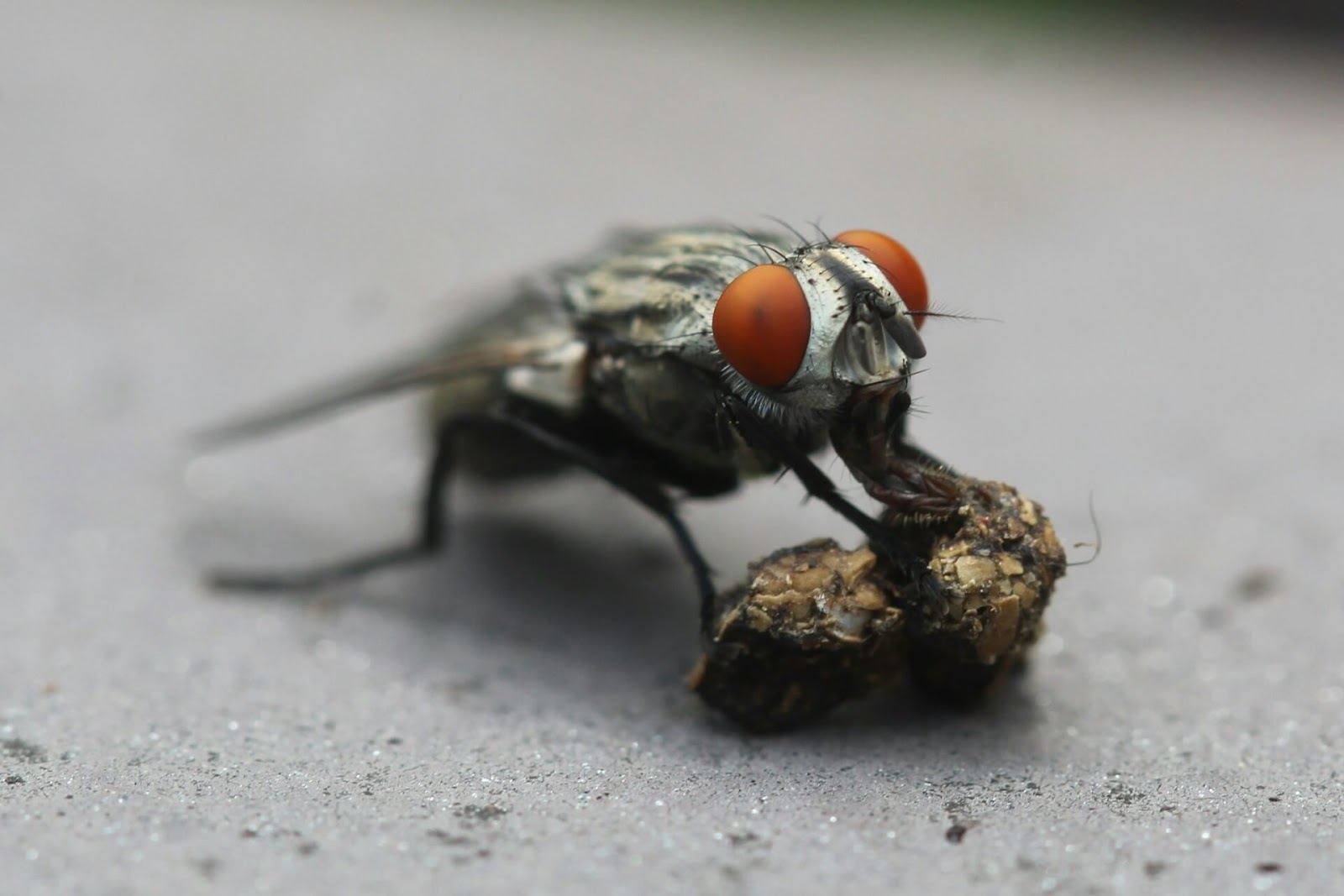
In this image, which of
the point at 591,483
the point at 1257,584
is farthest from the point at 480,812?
the point at 1257,584

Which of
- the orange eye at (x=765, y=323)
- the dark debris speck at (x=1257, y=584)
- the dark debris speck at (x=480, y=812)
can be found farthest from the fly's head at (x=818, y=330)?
the dark debris speck at (x=1257, y=584)

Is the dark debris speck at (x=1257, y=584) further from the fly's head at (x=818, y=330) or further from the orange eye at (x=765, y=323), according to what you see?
the orange eye at (x=765, y=323)

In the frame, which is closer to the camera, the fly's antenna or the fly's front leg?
the fly's front leg

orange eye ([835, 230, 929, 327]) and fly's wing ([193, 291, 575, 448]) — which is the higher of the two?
orange eye ([835, 230, 929, 327])

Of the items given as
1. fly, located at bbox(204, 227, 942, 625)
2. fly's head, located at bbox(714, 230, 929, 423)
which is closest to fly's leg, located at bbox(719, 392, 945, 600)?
fly, located at bbox(204, 227, 942, 625)

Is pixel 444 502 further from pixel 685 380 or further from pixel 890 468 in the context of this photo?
pixel 890 468

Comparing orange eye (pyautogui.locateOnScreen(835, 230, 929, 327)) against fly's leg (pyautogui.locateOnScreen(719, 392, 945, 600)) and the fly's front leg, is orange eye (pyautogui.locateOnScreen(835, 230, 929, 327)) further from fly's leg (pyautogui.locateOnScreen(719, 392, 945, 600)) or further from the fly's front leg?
fly's leg (pyautogui.locateOnScreen(719, 392, 945, 600))
